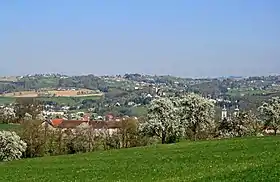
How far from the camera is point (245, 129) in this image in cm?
9494

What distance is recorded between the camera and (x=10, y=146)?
8681 cm

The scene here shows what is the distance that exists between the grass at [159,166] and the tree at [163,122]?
33158mm

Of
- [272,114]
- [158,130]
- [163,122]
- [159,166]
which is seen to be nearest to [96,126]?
[158,130]

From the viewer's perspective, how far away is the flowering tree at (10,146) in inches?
3429

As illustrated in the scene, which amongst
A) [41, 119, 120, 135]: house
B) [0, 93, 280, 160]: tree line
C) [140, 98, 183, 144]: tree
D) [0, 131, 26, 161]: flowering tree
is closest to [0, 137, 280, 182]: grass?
[140, 98, 183, 144]: tree

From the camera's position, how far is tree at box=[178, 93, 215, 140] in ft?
289

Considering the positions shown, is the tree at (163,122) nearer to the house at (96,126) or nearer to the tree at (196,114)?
the tree at (196,114)

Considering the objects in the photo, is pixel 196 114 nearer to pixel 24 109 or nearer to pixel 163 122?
pixel 163 122

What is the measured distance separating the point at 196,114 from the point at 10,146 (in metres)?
31.9

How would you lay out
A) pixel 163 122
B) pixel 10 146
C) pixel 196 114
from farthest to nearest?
pixel 196 114 < pixel 163 122 < pixel 10 146

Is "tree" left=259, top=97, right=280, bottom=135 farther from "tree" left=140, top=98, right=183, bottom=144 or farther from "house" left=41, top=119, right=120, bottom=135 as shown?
"house" left=41, top=119, right=120, bottom=135

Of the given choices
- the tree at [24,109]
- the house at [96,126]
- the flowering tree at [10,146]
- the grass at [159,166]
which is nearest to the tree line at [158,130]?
the flowering tree at [10,146]

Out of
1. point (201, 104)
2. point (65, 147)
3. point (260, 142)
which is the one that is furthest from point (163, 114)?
point (260, 142)

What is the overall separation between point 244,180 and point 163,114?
64676mm
